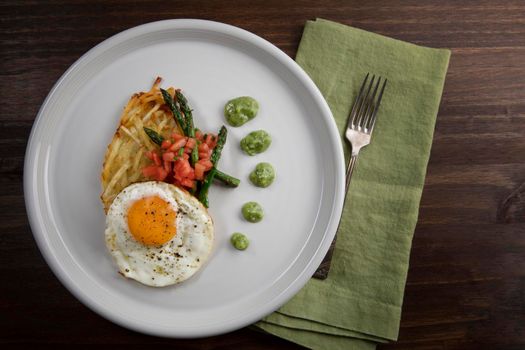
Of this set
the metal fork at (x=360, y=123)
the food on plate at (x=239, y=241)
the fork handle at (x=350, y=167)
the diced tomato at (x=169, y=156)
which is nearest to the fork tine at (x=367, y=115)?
the metal fork at (x=360, y=123)

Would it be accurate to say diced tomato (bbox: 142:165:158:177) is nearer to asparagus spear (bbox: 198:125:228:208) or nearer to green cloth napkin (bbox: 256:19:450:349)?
asparagus spear (bbox: 198:125:228:208)

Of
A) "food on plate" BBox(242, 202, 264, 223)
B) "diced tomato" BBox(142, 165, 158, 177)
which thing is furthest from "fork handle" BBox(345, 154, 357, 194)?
"diced tomato" BBox(142, 165, 158, 177)

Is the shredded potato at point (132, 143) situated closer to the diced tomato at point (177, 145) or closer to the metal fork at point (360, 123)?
the diced tomato at point (177, 145)

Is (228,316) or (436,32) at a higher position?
(436,32)

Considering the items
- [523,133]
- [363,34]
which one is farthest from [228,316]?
[523,133]

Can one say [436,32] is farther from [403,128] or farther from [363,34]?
[403,128]

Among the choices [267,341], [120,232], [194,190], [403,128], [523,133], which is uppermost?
[523,133]
